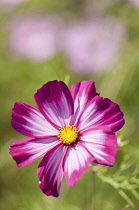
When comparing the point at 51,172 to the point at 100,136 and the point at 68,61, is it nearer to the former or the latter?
the point at 100,136

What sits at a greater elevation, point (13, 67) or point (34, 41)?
point (34, 41)

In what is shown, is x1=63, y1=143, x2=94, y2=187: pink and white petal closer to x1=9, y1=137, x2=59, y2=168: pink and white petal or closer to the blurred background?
x1=9, y1=137, x2=59, y2=168: pink and white petal

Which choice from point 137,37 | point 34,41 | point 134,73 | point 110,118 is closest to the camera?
point 110,118

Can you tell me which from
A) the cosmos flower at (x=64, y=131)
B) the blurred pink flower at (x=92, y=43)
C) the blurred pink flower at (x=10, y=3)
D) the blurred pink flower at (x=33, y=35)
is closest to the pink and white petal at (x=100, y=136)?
the cosmos flower at (x=64, y=131)

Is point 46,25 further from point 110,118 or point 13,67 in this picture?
point 110,118

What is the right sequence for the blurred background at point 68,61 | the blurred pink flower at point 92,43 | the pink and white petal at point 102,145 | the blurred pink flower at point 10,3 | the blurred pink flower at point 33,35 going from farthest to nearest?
the blurred pink flower at point 10,3 < the blurred pink flower at point 33,35 < the blurred pink flower at point 92,43 < the blurred background at point 68,61 < the pink and white petal at point 102,145

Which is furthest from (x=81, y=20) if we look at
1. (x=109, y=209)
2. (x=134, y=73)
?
(x=109, y=209)

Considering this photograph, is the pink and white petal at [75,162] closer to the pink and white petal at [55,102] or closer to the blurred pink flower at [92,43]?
the pink and white petal at [55,102]

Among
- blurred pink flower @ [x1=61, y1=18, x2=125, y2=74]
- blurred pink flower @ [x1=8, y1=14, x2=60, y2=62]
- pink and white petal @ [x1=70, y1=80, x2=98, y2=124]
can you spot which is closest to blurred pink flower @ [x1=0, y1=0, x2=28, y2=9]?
blurred pink flower @ [x1=8, y1=14, x2=60, y2=62]
